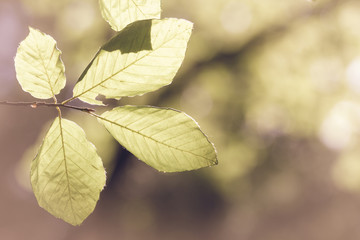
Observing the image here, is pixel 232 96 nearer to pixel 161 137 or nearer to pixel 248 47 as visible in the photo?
pixel 248 47

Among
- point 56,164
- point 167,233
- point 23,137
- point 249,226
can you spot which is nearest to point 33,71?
point 56,164

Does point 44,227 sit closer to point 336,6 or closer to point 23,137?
point 23,137

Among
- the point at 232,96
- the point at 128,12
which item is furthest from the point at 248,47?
the point at 128,12

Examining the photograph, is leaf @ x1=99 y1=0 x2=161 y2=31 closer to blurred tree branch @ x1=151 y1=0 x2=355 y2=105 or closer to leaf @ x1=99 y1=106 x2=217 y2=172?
leaf @ x1=99 y1=106 x2=217 y2=172

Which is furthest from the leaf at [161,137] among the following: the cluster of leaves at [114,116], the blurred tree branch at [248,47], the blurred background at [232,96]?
the blurred tree branch at [248,47]

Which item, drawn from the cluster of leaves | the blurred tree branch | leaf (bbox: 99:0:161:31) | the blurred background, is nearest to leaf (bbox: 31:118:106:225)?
the cluster of leaves

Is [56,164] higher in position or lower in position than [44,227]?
higher

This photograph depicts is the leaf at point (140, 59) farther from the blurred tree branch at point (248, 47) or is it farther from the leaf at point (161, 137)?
the blurred tree branch at point (248, 47)
